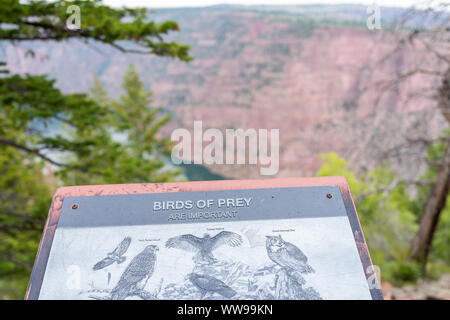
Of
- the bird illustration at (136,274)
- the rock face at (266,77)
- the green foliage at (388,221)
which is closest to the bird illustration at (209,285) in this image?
the bird illustration at (136,274)

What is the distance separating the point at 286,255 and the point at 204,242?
350mm

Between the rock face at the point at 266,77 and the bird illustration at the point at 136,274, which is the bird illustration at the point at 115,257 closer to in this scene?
the bird illustration at the point at 136,274

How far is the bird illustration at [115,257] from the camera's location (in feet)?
5.07

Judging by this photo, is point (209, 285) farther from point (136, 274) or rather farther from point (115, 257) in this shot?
point (115, 257)

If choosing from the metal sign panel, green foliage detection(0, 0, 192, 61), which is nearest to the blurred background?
green foliage detection(0, 0, 192, 61)

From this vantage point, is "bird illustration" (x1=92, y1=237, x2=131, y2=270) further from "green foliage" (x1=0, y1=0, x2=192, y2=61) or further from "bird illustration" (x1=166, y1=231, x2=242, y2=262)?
"green foliage" (x1=0, y1=0, x2=192, y2=61)

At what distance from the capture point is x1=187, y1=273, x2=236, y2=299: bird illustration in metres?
1.45

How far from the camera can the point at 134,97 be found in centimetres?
1895

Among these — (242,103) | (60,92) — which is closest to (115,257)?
(60,92)

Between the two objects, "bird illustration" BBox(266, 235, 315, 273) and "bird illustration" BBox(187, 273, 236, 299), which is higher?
"bird illustration" BBox(266, 235, 315, 273)

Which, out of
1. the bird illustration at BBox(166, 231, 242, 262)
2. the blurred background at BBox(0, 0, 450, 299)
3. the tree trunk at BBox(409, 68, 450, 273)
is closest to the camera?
the bird illustration at BBox(166, 231, 242, 262)

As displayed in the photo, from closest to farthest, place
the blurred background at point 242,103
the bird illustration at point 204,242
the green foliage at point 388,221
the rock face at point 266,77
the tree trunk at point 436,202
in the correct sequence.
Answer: the bird illustration at point 204,242 → the blurred background at point 242,103 → the tree trunk at point 436,202 → the green foliage at point 388,221 → the rock face at point 266,77

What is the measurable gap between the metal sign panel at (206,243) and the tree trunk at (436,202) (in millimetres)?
4167

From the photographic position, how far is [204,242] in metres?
1.60
